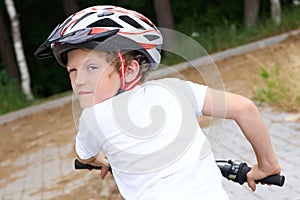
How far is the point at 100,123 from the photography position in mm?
2277

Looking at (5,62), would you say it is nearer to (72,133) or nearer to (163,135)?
(72,133)

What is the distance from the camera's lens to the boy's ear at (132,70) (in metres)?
2.29

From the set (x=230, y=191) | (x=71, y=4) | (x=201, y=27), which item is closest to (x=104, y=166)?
(x=230, y=191)

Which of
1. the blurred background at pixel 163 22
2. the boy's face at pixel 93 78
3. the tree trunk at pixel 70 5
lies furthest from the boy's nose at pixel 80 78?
the tree trunk at pixel 70 5

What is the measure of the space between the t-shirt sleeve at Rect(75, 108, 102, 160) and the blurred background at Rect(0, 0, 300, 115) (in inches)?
570

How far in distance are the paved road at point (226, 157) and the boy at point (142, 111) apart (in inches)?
109

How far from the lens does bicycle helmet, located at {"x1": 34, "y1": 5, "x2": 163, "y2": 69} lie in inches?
88.4

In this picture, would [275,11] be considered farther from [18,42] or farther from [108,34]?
[108,34]

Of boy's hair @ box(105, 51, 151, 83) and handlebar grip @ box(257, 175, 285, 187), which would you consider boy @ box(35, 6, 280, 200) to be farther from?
handlebar grip @ box(257, 175, 285, 187)

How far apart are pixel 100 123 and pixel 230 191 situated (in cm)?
324

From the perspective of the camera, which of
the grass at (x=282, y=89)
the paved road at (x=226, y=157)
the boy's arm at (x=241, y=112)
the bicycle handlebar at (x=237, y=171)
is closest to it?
the boy's arm at (x=241, y=112)

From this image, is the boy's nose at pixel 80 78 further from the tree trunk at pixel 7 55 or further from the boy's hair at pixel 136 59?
the tree trunk at pixel 7 55

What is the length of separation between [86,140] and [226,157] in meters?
4.33

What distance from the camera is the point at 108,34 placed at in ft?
7.35
